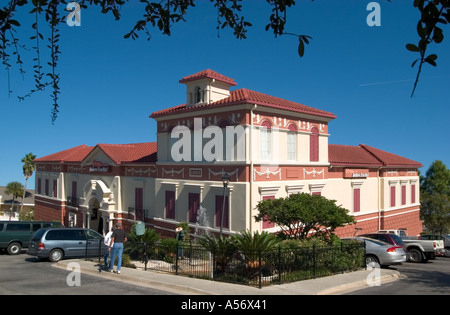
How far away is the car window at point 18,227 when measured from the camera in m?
21.1

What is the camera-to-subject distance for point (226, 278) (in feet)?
39.2

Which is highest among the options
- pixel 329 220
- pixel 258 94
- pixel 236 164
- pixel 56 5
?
pixel 258 94

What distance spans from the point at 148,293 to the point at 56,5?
792cm

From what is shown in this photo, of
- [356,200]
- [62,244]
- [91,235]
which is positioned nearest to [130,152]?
[91,235]

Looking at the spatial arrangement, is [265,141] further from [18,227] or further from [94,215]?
[94,215]

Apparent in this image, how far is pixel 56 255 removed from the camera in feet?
56.6

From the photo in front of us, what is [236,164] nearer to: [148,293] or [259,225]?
[259,225]

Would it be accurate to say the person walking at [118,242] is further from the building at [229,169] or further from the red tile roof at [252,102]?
the red tile roof at [252,102]

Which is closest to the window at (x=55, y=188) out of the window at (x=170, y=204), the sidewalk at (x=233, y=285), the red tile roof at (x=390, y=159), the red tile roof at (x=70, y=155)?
the red tile roof at (x=70, y=155)

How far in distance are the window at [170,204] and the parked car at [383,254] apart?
10.5 m

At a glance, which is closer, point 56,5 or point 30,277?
point 56,5

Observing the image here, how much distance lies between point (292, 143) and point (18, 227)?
15873 mm

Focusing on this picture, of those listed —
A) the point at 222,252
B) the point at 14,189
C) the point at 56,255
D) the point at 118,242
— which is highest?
the point at 118,242
